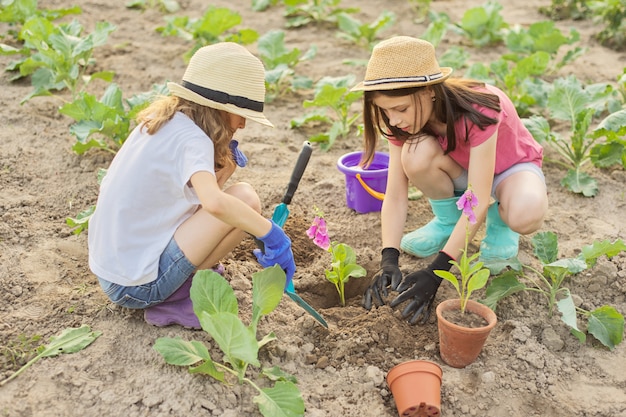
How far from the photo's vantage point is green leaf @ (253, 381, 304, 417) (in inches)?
85.0

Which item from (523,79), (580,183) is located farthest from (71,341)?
(523,79)

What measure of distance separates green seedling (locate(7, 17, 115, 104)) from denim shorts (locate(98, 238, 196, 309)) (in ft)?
7.17

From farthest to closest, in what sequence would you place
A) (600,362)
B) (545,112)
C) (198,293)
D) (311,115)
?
(545,112) < (311,115) < (600,362) < (198,293)

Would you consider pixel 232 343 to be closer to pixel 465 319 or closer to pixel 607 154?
pixel 465 319

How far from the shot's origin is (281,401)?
7.18 ft

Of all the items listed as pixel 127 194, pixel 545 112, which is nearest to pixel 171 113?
pixel 127 194

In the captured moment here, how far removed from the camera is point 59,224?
335 centimetres

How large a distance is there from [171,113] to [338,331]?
105cm

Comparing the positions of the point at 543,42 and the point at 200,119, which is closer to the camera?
the point at 200,119

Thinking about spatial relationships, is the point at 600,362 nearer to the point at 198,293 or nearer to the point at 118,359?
the point at 198,293

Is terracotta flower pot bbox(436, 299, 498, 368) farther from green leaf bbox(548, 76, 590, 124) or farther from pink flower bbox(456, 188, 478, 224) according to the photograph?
green leaf bbox(548, 76, 590, 124)

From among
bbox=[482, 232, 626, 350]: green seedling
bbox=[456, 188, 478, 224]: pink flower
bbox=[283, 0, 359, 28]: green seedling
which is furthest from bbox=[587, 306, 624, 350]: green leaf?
bbox=[283, 0, 359, 28]: green seedling

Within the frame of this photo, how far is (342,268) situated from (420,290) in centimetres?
36

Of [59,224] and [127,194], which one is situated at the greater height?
[127,194]
